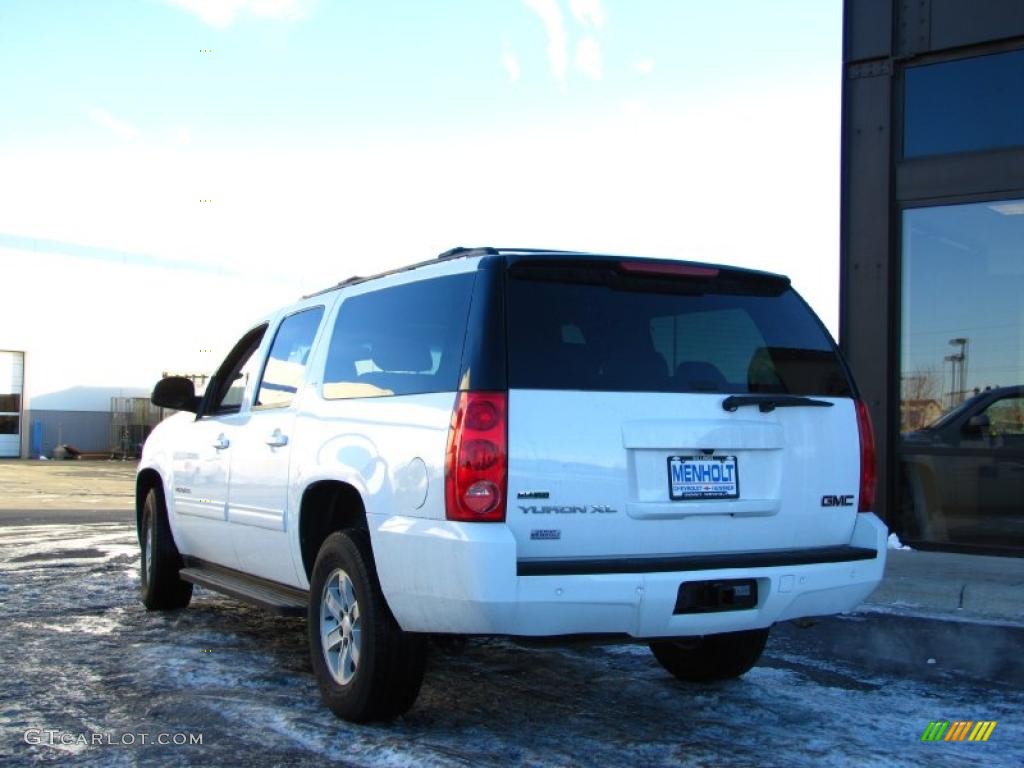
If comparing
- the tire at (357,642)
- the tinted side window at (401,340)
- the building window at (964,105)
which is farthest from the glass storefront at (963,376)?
the tire at (357,642)

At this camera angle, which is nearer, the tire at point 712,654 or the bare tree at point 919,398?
the tire at point 712,654

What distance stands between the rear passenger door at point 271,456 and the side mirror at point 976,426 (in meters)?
5.74

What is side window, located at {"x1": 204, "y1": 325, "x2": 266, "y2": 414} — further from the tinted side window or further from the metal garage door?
the metal garage door

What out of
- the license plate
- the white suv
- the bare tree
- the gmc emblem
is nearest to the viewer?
the white suv

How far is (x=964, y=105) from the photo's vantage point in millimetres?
9250

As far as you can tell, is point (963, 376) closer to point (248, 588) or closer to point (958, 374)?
point (958, 374)

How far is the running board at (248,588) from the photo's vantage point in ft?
17.5

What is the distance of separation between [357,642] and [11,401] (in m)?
33.4

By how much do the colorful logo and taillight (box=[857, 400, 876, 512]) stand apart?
0.99 metres

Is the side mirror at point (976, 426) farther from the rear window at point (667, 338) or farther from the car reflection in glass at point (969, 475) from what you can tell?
the rear window at point (667, 338)

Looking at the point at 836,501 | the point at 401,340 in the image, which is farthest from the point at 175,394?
the point at 836,501

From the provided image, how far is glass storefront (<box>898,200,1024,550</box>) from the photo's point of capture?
9008mm

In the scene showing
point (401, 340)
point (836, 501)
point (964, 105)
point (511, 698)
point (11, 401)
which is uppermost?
point (964, 105)

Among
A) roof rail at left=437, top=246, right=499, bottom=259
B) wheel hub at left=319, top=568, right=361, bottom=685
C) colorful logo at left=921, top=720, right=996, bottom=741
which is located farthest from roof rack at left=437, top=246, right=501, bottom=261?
colorful logo at left=921, top=720, right=996, bottom=741
